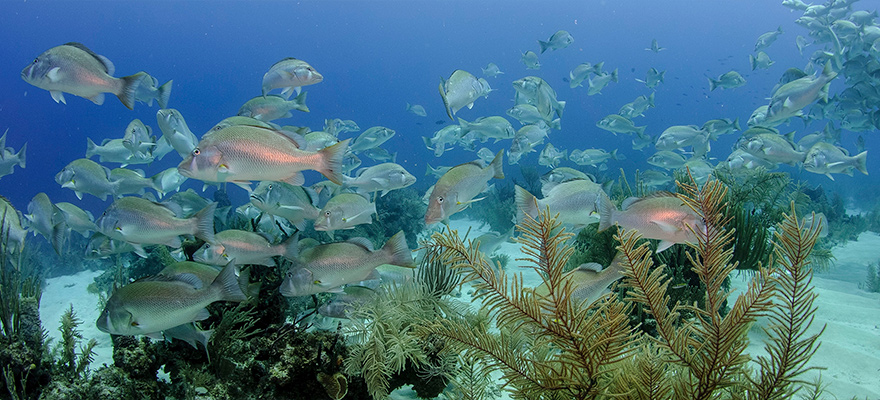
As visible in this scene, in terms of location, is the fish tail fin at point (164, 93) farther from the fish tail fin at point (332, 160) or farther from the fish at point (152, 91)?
the fish tail fin at point (332, 160)

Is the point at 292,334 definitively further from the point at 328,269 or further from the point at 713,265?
the point at 713,265

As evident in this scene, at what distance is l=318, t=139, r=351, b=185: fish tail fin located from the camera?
3078mm

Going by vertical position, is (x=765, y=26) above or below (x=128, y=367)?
above

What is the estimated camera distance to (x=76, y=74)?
3904 millimetres

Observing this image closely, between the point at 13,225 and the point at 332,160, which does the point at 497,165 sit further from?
the point at 13,225

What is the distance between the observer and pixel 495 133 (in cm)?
971

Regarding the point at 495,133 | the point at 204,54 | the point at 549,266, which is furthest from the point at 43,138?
the point at 549,266

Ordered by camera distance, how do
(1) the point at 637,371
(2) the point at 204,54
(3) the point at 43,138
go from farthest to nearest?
(2) the point at 204,54 → (3) the point at 43,138 → (1) the point at 637,371

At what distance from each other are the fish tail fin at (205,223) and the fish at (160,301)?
59cm

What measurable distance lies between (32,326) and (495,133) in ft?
27.6

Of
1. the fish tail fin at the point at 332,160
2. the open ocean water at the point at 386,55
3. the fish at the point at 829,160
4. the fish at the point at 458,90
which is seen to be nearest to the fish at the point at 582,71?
the fish at the point at 829,160

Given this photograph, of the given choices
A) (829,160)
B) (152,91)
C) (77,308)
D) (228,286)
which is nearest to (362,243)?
(228,286)

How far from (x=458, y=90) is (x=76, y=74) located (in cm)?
411

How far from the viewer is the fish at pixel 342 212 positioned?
413 cm
